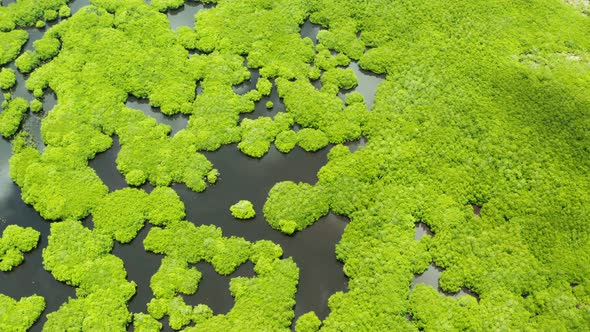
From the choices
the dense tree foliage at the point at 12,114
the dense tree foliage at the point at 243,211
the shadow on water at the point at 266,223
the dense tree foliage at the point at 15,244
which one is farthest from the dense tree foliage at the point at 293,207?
the dense tree foliage at the point at 12,114

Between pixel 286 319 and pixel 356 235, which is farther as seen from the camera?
pixel 356 235

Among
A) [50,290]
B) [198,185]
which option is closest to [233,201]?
[198,185]

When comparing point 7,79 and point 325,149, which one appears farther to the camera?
point 7,79

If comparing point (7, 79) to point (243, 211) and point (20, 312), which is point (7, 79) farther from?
point (243, 211)

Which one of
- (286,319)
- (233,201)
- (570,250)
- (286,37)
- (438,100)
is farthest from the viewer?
(286,37)

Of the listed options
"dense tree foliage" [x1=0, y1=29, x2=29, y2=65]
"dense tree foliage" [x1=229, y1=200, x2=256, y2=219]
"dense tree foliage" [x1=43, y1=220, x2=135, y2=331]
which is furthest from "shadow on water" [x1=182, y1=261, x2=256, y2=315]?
"dense tree foliage" [x1=0, y1=29, x2=29, y2=65]

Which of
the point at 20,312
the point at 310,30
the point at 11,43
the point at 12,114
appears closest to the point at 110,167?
the point at 12,114

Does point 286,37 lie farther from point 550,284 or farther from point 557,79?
point 550,284
